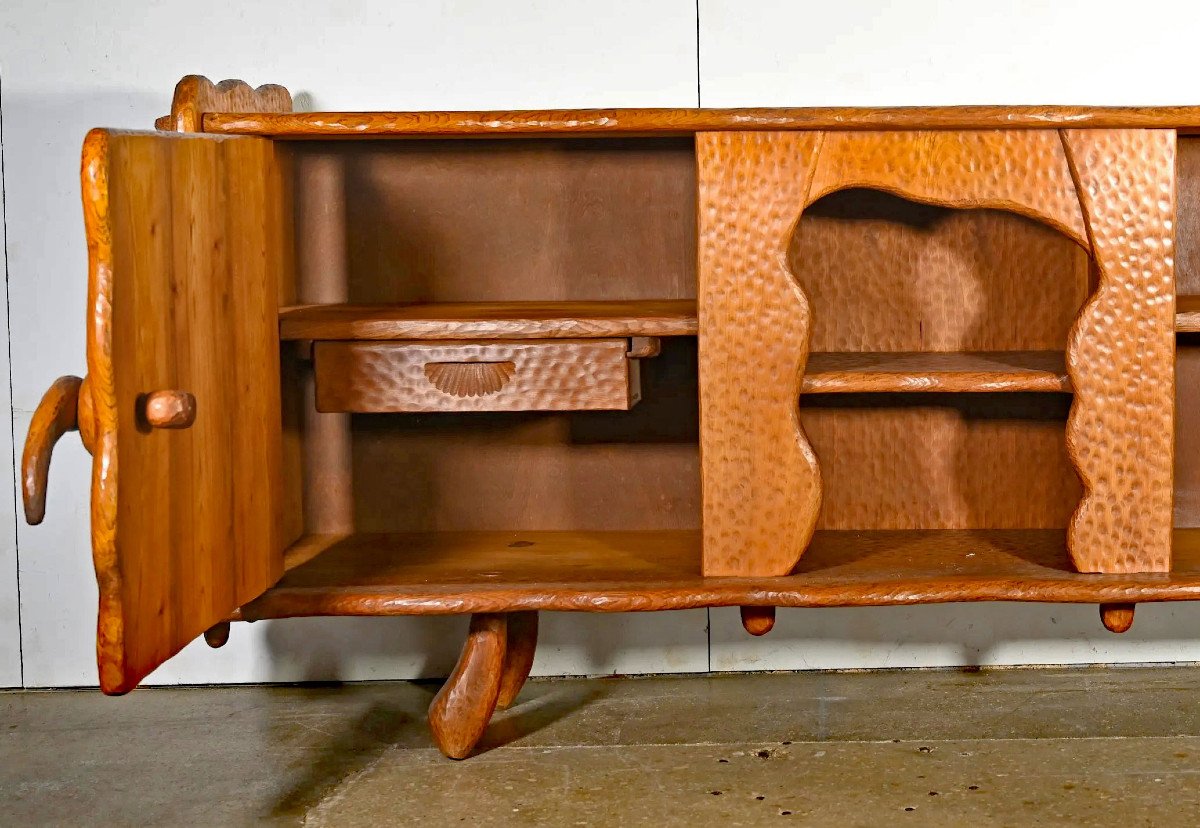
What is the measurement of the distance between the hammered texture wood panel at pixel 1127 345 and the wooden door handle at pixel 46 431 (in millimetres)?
1190

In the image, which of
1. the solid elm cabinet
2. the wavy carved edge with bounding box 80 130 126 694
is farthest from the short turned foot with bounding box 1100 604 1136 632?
the wavy carved edge with bounding box 80 130 126 694

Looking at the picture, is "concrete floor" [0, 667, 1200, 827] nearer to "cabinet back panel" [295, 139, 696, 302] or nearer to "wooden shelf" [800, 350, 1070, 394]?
"wooden shelf" [800, 350, 1070, 394]

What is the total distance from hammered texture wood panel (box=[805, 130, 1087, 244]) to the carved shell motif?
1.59ft

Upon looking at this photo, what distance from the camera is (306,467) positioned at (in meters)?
2.11

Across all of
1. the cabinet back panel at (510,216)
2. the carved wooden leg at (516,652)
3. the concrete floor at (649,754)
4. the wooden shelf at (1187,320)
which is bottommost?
the concrete floor at (649,754)

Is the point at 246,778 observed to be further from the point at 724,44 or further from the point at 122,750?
the point at 724,44

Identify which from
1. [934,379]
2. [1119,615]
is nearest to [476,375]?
[934,379]

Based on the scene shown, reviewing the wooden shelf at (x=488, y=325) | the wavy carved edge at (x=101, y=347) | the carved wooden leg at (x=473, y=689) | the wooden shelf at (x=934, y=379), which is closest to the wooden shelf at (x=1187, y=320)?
the wooden shelf at (x=934, y=379)

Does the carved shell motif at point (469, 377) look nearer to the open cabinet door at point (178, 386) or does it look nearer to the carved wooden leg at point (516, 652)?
the open cabinet door at point (178, 386)

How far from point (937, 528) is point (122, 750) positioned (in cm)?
130

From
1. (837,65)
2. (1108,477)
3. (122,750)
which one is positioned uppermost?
(837,65)

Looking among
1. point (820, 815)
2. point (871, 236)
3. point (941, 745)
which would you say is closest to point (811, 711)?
point (941, 745)

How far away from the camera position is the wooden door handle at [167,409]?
1.31 meters

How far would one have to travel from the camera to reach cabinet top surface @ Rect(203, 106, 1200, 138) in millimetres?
1614
